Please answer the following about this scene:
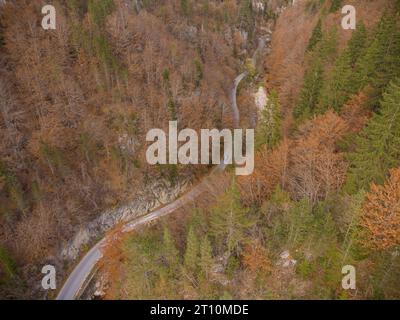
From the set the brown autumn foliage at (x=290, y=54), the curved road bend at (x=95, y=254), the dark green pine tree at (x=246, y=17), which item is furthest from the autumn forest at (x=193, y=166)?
the dark green pine tree at (x=246, y=17)

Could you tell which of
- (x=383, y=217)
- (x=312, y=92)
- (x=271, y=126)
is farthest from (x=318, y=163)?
(x=312, y=92)

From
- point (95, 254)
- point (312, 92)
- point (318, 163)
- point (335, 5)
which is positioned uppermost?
point (335, 5)

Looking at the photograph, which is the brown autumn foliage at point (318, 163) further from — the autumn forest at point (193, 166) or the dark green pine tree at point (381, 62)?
the dark green pine tree at point (381, 62)

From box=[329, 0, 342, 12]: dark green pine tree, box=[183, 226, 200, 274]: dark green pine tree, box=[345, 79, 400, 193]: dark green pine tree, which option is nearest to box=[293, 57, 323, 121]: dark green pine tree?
box=[345, 79, 400, 193]: dark green pine tree

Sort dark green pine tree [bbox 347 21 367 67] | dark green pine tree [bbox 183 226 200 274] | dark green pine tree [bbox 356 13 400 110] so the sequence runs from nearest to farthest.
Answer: dark green pine tree [bbox 183 226 200 274] → dark green pine tree [bbox 356 13 400 110] → dark green pine tree [bbox 347 21 367 67]

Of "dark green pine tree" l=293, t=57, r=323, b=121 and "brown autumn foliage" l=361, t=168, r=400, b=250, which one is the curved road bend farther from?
"brown autumn foliage" l=361, t=168, r=400, b=250

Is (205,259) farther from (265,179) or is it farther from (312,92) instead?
(312,92)

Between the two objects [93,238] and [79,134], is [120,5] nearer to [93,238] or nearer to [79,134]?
[79,134]
